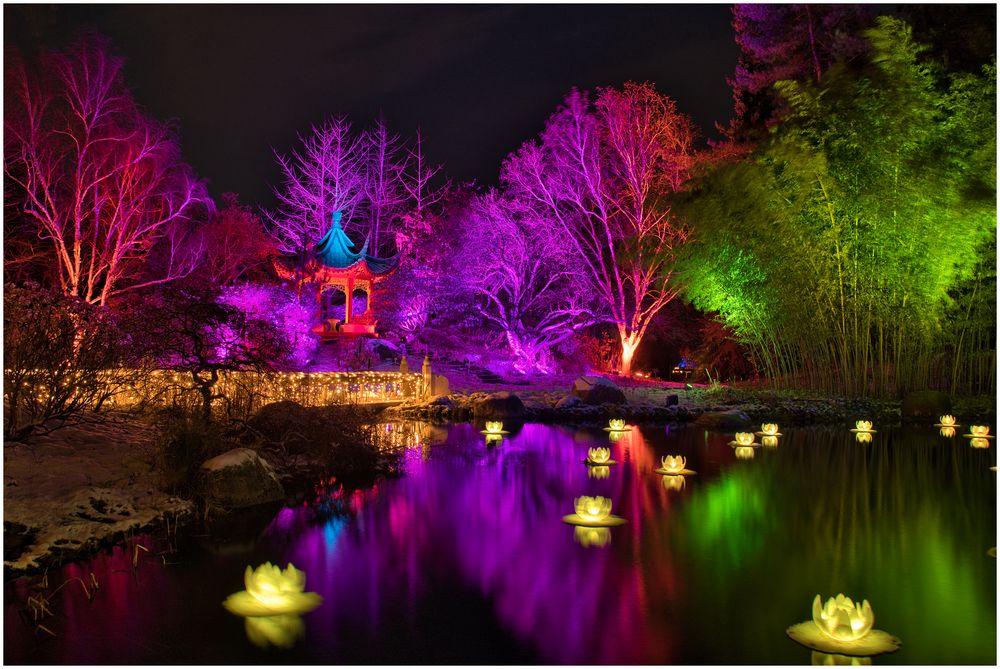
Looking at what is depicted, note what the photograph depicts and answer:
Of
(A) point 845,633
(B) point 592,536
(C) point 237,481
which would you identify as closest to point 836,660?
(A) point 845,633

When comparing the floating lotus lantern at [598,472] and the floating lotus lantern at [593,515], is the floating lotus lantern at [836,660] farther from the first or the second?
the floating lotus lantern at [598,472]

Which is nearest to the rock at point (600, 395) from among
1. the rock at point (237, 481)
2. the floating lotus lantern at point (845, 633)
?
the rock at point (237, 481)

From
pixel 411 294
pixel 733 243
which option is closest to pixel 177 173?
pixel 411 294

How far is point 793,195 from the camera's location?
1220 centimetres

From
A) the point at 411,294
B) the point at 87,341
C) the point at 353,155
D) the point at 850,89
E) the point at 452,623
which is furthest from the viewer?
the point at 353,155

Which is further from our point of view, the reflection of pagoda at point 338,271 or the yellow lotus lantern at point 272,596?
the reflection of pagoda at point 338,271

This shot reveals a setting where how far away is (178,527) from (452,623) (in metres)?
2.55

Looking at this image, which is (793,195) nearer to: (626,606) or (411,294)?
(626,606)

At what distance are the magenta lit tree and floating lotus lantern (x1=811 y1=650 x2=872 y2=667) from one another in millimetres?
17200

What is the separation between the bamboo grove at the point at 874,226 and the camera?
36.1ft

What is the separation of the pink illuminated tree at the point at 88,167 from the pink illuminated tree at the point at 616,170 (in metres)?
8.80

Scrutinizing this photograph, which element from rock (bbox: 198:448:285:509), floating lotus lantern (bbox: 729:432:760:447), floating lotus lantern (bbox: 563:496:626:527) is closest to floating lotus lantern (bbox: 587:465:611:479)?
floating lotus lantern (bbox: 563:496:626:527)

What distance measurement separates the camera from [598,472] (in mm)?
7102

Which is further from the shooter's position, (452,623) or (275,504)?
(275,504)
